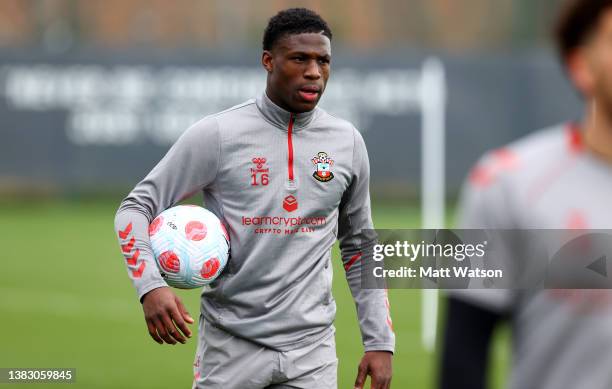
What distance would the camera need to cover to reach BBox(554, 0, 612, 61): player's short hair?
8.76ft

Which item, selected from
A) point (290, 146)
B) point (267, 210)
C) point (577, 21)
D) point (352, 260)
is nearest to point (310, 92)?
point (290, 146)

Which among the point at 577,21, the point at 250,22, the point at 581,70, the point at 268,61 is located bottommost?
the point at 581,70

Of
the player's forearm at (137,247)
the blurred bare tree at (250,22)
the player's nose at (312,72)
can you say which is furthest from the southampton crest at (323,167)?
the blurred bare tree at (250,22)

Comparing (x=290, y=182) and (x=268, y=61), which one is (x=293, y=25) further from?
(x=290, y=182)

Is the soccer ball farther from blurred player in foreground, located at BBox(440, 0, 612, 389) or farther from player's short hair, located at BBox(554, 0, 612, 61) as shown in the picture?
player's short hair, located at BBox(554, 0, 612, 61)

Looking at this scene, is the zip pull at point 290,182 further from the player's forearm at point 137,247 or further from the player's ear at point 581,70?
the player's ear at point 581,70

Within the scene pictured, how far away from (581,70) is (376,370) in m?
2.10

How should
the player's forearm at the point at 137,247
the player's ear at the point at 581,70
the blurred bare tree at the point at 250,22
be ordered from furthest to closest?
the blurred bare tree at the point at 250,22, the player's forearm at the point at 137,247, the player's ear at the point at 581,70

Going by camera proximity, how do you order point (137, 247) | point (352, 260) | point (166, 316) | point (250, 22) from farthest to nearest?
point (250, 22) < point (352, 260) < point (137, 247) < point (166, 316)

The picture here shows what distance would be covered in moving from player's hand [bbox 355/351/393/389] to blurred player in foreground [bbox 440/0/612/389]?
5.87ft

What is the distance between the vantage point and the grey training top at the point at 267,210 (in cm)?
443

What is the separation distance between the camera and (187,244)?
457cm

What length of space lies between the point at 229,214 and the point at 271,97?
477 millimetres
